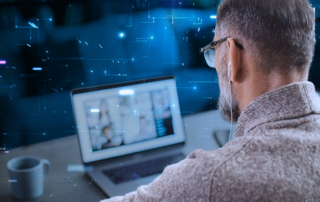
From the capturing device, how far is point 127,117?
83cm

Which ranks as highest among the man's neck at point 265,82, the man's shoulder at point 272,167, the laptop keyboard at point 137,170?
the man's neck at point 265,82

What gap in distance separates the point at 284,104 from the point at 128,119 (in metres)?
0.59

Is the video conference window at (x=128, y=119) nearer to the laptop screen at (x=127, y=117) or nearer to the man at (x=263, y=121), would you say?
the laptop screen at (x=127, y=117)

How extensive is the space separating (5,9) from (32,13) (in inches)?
3.5

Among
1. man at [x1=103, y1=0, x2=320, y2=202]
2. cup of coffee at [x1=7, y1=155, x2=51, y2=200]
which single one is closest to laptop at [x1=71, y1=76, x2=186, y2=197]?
cup of coffee at [x1=7, y1=155, x2=51, y2=200]

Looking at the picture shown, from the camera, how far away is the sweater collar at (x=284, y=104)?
1.17 feet

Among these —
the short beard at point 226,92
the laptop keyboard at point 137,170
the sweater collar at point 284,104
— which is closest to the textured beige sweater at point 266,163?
the sweater collar at point 284,104

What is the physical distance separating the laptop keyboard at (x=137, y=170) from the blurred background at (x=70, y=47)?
269 mm

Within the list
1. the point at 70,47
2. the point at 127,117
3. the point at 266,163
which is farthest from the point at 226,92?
the point at 70,47

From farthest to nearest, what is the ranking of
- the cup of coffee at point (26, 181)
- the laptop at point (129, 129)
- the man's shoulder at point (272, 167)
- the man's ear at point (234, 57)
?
the laptop at point (129, 129), the cup of coffee at point (26, 181), the man's ear at point (234, 57), the man's shoulder at point (272, 167)

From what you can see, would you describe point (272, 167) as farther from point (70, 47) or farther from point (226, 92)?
point (70, 47)

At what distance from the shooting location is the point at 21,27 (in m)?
0.74

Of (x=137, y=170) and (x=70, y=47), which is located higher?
(x=70, y=47)

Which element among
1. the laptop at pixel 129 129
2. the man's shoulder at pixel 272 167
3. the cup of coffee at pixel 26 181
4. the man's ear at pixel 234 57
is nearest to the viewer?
the man's shoulder at pixel 272 167
